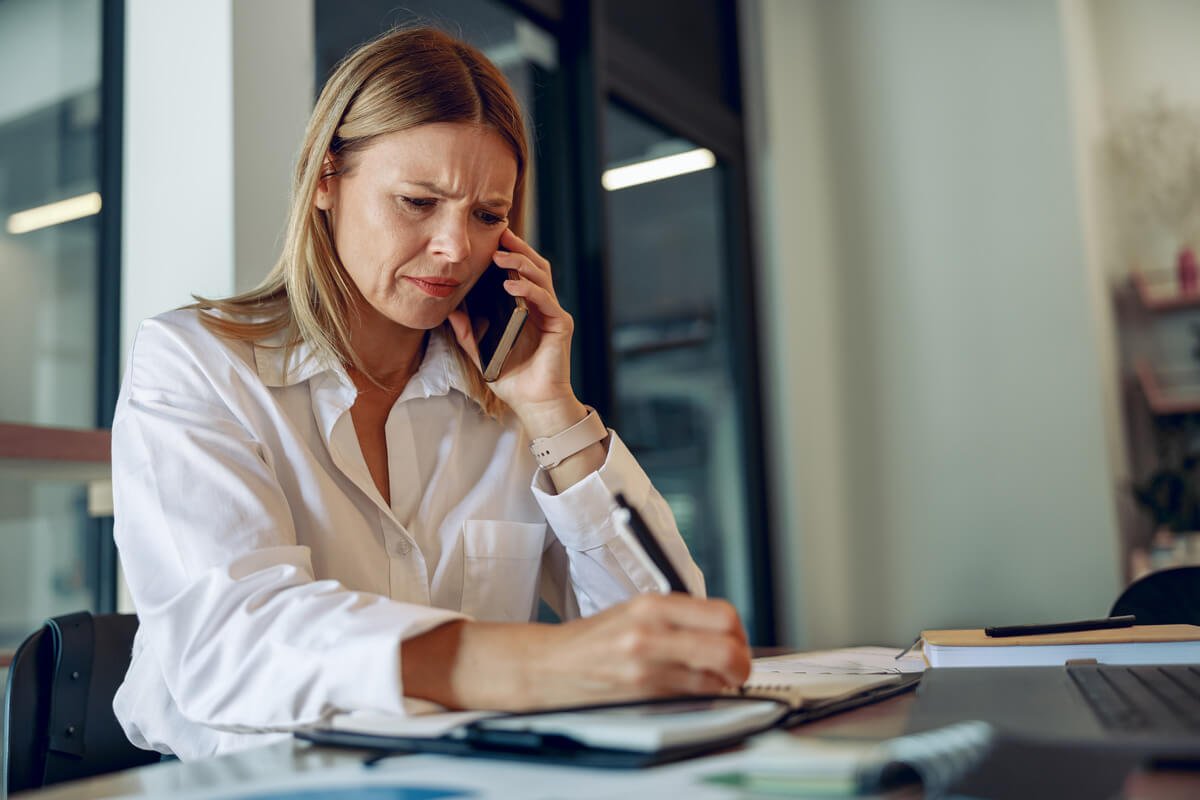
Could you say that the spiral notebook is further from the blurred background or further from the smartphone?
the blurred background

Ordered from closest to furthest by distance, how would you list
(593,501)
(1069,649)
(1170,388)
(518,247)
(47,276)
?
(1069,649), (593,501), (518,247), (47,276), (1170,388)

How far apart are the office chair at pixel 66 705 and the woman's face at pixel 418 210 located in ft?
1.57

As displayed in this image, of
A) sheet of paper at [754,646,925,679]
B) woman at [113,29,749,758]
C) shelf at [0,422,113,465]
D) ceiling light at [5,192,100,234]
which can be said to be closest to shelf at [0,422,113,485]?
shelf at [0,422,113,465]

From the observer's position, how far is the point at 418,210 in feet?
3.98

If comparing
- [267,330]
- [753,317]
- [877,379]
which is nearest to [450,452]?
[267,330]

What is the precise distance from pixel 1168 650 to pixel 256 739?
816 millimetres

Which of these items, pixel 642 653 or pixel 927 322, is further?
pixel 927 322

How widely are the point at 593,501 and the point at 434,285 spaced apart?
32 cm

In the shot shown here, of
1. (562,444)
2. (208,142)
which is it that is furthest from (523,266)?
(208,142)

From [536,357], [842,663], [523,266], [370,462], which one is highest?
[523,266]

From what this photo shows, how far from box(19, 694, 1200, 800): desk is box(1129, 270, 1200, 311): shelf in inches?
142

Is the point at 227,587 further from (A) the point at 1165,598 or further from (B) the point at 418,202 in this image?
(A) the point at 1165,598

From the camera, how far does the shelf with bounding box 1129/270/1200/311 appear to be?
377cm

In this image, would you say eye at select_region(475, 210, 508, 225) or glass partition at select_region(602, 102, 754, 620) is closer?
eye at select_region(475, 210, 508, 225)
